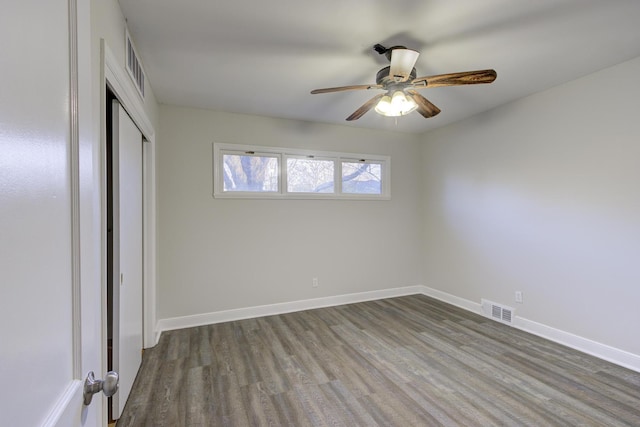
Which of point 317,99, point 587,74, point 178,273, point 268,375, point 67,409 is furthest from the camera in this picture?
point 178,273

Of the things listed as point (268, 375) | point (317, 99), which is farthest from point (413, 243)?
point (268, 375)

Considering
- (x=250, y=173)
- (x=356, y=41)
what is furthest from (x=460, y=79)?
(x=250, y=173)

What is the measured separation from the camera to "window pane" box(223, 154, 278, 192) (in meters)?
3.68

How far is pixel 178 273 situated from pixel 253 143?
1.79 m

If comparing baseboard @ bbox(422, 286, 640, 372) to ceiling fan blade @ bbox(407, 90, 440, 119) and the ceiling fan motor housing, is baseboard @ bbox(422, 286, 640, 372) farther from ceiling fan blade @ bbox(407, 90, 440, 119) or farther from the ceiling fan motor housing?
the ceiling fan motor housing

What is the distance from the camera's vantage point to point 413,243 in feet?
15.4

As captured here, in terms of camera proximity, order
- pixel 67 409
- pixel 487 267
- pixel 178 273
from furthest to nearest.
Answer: pixel 487 267 → pixel 178 273 → pixel 67 409

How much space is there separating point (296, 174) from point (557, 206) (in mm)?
2930

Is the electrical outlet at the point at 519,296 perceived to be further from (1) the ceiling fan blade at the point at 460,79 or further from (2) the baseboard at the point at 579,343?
(1) the ceiling fan blade at the point at 460,79

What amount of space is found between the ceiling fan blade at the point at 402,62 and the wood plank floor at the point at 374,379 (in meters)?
2.32

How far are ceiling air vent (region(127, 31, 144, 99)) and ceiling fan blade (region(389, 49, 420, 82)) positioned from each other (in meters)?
1.74

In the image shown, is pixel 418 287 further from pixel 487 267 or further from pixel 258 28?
pixel 258 28

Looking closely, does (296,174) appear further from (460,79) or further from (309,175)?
(460,79)

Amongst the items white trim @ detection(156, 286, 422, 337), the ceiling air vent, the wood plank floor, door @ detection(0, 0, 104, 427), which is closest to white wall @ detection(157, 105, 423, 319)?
white trim @ detection(156, 286, 422, 337)
